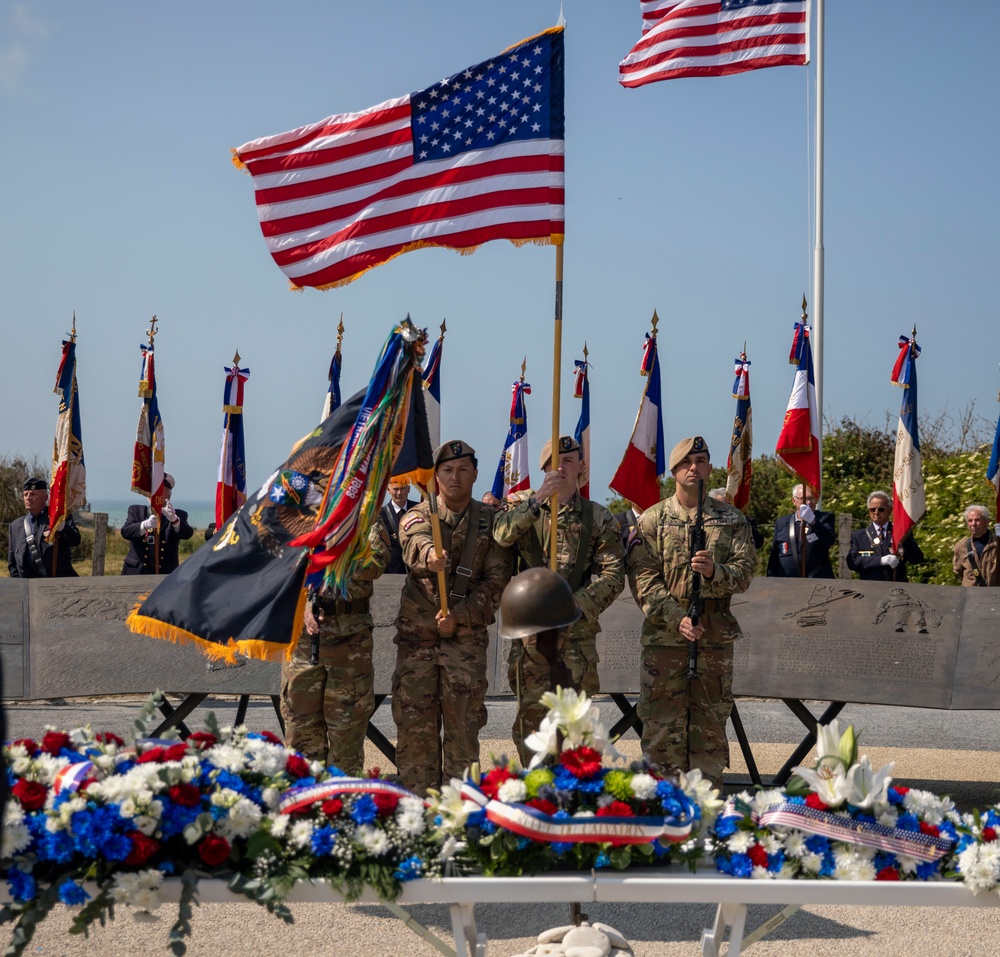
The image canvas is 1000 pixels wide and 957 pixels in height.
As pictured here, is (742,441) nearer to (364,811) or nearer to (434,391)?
(434,391)

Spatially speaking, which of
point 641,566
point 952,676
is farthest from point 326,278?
point 952,676

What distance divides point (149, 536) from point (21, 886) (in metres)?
8.37

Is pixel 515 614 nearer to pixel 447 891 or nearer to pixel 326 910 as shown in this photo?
pixel 447 891

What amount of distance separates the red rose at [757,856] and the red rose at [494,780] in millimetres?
714

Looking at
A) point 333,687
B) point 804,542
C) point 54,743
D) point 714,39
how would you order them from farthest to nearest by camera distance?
1. point 714,39
2. point 804,542
3. point 333,687
4. point 54,743

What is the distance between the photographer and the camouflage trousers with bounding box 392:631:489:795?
5879 millimetres

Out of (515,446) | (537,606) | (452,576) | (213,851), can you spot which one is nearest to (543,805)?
(537,606)

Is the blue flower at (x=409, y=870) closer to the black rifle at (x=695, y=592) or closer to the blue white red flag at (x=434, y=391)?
the black rifle at (x=695, y=592)

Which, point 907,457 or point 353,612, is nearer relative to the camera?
point 353,612

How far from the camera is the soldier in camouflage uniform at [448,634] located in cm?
588

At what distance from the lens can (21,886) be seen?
2949 millimetres

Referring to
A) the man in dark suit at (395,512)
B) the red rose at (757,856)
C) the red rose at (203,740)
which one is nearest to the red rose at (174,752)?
the red rose at (203,740)

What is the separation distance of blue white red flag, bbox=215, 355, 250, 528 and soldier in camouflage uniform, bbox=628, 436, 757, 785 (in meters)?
6.56

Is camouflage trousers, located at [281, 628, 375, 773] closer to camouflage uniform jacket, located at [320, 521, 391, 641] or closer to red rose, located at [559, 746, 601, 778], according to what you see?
camouflage uniform jacket, located at [320, 521, 391, 641]
